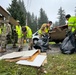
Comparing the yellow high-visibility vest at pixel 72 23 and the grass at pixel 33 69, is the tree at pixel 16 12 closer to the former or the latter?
the yellow high-visibility vest at pixel 72 23

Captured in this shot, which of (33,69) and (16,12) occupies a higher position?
(16,12)

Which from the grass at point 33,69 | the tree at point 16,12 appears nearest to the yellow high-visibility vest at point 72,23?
the grass at point 33,69

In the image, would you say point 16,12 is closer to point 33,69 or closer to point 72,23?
point 72,23

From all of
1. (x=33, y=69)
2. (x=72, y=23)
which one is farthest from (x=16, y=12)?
(x=33, y=69)

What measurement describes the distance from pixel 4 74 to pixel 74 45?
621 centimetres

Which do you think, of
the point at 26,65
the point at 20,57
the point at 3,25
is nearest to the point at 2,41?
the point at 3,25

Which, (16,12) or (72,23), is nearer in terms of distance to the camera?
(72,23)

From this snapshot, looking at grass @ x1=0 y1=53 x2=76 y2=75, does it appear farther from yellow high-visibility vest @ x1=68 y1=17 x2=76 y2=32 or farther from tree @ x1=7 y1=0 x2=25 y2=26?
tree @ x1=7 y1=0 x2=25 y2=26

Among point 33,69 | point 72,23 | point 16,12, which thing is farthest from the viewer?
point 16,12

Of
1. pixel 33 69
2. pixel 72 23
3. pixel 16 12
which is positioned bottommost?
pixel 33 69

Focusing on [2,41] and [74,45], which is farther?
[2,41]

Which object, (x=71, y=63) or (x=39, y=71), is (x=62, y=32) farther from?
(x=39, y=71)

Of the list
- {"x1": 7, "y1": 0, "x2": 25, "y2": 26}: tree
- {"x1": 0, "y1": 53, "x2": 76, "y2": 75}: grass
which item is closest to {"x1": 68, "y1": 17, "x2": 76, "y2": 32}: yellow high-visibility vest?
{"x1": 0, "y1": 53, "x2": 76, "y2": 75}: grass

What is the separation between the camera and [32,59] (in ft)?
26.5
